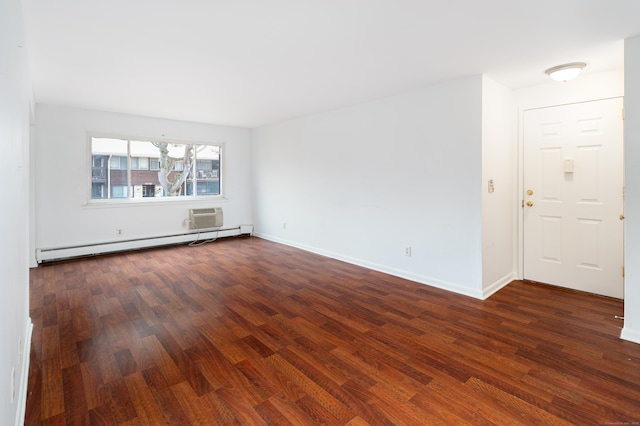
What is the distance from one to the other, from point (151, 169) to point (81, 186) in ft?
3.80

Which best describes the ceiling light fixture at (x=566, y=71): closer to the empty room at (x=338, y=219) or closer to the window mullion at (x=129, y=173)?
the empty room at (x=338, y=219)

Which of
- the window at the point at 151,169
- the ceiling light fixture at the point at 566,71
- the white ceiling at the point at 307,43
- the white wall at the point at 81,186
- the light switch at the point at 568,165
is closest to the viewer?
the white ceiling at the point at 307,43

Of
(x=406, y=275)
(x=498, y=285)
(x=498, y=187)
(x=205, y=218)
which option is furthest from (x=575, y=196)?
(x=205, y=218)

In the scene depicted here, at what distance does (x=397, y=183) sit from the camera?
13.6ft

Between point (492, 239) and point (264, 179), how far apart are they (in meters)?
4.59

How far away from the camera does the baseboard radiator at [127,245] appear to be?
4902 millimetres

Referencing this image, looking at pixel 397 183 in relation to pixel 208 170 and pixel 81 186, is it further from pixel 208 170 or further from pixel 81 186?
pixel 81 186

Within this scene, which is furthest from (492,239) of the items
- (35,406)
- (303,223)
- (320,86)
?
(35,406)

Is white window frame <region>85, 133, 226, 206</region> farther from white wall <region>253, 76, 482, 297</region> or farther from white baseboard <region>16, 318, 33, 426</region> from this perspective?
white baseboard <region>16, 318, 33, 426</region>

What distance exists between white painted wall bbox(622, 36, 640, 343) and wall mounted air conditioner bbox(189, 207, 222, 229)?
6.04 metres

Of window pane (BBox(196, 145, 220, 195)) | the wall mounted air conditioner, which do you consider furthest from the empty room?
window pane (BBox(196, 145, 220, 195))

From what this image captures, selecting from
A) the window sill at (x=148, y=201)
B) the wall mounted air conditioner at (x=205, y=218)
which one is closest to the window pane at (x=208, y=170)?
the window sill at (x=148, y=201)

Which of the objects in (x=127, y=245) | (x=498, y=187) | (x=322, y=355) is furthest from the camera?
(x=127, y=245)

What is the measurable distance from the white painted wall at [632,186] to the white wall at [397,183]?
1.12 meters
